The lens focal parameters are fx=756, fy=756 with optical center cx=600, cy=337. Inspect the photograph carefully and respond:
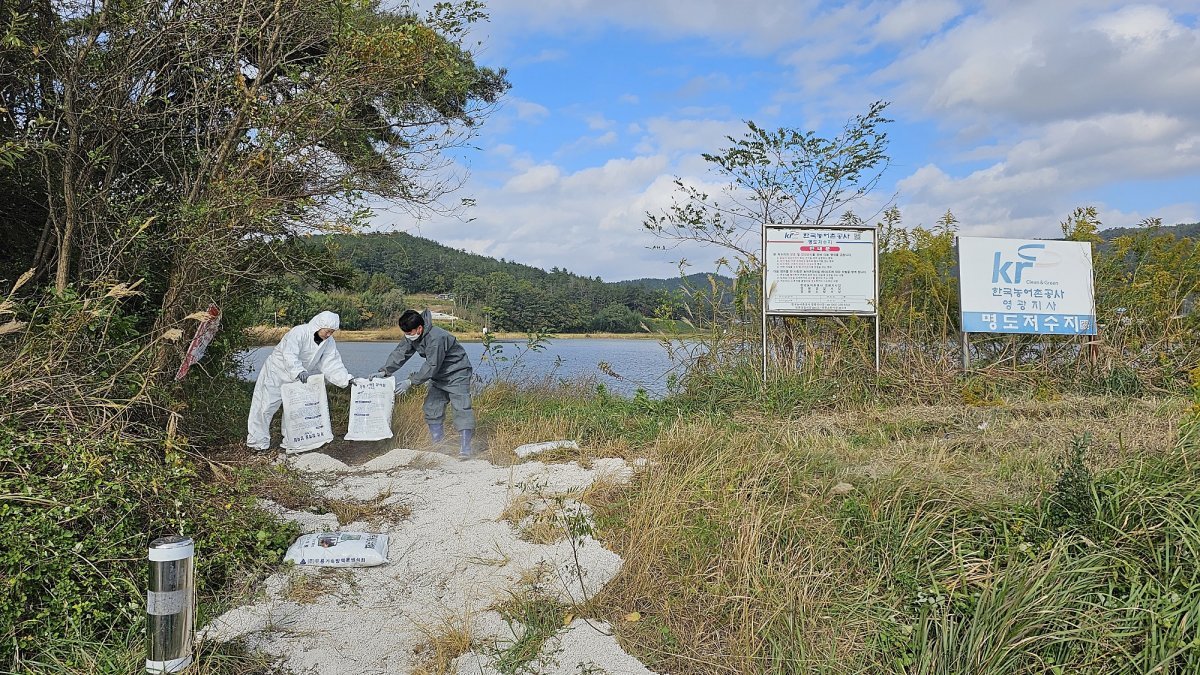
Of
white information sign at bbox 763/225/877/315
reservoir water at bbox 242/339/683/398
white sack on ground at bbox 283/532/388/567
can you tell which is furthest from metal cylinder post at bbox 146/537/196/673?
white information sign at bbox 763/225/877/315

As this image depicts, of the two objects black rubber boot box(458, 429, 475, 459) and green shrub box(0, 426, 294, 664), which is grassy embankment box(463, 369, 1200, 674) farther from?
black rubber boot box(458, 429, 475, 459)

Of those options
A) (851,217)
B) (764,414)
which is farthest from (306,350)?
(851,217)

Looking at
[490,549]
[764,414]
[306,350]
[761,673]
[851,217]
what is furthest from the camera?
[851,217]

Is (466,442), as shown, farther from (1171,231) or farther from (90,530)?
(1171,231)

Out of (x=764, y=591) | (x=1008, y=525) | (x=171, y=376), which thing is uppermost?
(x=171, y=376)

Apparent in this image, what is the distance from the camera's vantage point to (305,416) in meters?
7.06

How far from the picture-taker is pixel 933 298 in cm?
918

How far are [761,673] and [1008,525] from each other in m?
1.52

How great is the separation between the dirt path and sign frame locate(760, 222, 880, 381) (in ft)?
11.8

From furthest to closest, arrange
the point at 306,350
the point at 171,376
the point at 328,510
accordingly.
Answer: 1. the point at 306,350
2. the point at 171,376
3. the point at 328,510

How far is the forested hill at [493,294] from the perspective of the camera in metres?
9.20

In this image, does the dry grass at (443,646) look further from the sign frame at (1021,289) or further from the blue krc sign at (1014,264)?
the blue krc sign at (1014,264)

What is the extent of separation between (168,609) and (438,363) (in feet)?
15.0

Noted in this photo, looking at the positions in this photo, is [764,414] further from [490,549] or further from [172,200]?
[172,200]
